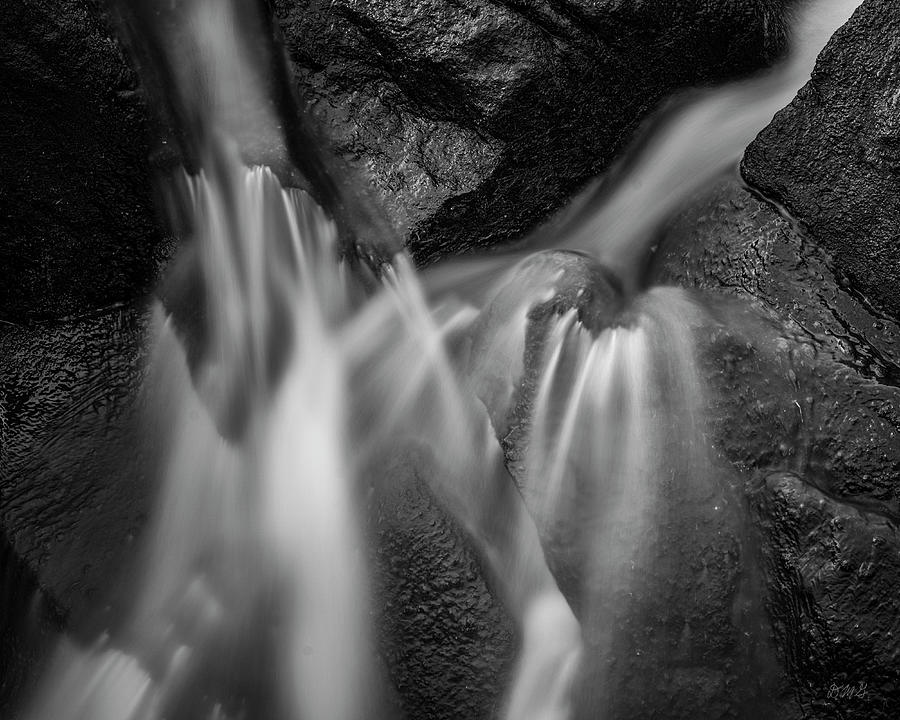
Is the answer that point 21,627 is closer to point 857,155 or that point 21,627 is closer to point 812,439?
point 812,439

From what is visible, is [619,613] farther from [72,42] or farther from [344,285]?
[72,42]

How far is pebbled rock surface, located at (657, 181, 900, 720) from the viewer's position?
2.79 metres

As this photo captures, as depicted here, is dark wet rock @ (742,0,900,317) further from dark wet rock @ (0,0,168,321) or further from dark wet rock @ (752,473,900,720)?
dark wet rock @ (0,0,168,321)

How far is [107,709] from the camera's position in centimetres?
344

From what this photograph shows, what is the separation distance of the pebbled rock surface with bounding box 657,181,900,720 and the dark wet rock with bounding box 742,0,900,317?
94 millimetres

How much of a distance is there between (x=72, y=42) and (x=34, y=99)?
11.3 inches

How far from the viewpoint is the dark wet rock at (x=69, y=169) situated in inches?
136

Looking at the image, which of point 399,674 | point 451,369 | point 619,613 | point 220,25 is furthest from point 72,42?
point 619,613

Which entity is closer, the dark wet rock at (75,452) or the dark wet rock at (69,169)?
the dark wet rock at (69,169)

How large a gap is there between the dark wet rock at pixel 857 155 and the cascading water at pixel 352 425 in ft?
1.82
